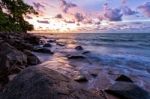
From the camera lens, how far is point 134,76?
14.6 metres

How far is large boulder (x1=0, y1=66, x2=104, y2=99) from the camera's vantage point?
18.1ft

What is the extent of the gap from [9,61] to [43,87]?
674 cm

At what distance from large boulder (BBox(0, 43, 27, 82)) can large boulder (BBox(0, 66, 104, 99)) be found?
469 cm

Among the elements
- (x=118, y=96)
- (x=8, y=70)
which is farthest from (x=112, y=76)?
(x=8, y=70)

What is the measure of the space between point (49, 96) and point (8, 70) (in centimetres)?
641

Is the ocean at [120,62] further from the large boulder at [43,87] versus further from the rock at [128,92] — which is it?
the large boulder at [43,87]

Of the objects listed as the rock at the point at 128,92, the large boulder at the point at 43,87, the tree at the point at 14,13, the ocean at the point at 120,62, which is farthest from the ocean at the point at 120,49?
the large boulder at the point at 43,87

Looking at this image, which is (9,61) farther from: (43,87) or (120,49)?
(120,49)

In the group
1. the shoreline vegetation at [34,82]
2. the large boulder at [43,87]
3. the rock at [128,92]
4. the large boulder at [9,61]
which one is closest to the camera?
the large boulder at [43,87]

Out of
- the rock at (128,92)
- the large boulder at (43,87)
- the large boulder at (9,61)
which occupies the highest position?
the large boulder at (43,87)

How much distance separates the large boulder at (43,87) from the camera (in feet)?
18.1

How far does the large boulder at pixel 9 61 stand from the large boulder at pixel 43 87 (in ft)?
15.4

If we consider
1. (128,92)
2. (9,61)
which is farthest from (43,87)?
(9,61)

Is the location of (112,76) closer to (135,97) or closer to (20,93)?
(135,97)
